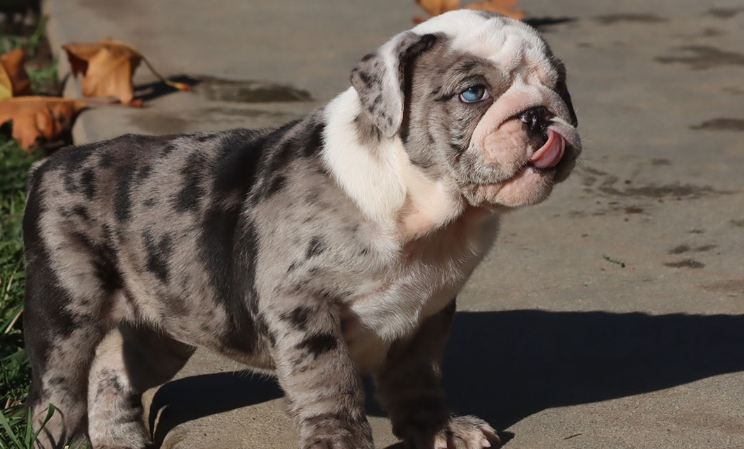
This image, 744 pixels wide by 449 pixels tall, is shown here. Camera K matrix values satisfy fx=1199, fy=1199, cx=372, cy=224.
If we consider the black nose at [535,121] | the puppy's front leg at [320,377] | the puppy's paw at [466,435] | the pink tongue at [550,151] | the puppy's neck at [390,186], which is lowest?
the puppy's paw at [466,435]

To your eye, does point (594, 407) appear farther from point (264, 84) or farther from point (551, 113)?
point (264, 84)

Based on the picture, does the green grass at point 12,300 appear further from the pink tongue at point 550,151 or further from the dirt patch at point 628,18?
the dirt patch at point 628,18

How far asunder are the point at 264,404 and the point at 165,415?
435 millimetres

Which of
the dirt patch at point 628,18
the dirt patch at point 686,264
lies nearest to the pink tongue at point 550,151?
the dirt patch at point 686,264

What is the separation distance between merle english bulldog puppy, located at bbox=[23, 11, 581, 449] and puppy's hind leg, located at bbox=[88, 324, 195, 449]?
23 mm

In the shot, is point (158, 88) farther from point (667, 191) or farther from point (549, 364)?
point (549, 364)

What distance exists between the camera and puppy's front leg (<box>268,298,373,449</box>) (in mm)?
4207

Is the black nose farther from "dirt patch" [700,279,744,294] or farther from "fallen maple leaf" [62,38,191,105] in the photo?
"fallen maple leaf" [62,38,191,105]

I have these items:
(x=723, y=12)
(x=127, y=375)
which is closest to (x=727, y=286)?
(x=127, y=375)

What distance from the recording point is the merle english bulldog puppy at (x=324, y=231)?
4.21 metres

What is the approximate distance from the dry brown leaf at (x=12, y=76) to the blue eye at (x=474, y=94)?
5136 millimetres

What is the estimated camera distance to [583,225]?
21.5 ft

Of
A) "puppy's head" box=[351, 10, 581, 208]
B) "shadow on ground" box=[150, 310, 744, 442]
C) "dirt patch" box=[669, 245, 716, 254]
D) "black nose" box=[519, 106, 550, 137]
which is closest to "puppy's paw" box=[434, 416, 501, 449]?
"shadow on ground" box=[150, 310, 744, 442]

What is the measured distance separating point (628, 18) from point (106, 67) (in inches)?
188
